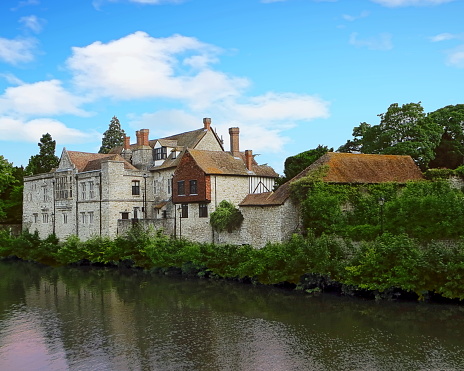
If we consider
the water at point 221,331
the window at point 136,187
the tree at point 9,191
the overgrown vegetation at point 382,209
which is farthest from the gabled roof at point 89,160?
the overgrown vegetation at point 382,209

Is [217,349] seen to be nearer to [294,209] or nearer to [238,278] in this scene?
[238,278]

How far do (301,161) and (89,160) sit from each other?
21.1 meters

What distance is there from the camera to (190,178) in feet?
127

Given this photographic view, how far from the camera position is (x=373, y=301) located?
81.5 ft

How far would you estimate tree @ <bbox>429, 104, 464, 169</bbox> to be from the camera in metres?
42.7

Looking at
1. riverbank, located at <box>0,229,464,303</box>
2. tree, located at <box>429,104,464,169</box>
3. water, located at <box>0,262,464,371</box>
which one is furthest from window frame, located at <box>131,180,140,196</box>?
tree, located at <box>429,104,464,169</box>

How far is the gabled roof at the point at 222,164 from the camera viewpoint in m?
38.4

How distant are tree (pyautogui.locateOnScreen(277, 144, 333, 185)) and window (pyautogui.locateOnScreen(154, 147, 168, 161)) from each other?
11.4 metres

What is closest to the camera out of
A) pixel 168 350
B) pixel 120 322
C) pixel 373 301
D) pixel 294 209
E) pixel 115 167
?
pixel 168 350

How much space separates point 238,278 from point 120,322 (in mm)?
9886

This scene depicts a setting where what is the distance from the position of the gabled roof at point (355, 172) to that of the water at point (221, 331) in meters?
7.26

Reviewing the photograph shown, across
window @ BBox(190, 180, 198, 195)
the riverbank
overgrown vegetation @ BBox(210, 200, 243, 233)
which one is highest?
window @ BBox(190, 180, 198, 195)

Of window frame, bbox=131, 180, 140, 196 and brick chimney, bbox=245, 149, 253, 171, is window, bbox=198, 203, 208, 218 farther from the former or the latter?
window frame, bbox=131, 180, 140, 196

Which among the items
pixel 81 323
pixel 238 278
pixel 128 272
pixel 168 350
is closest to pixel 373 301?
pixel 238 278
